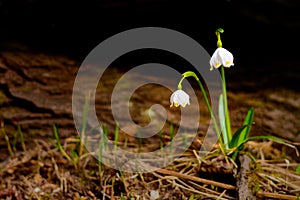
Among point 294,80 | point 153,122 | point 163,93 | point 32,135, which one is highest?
point 294,80

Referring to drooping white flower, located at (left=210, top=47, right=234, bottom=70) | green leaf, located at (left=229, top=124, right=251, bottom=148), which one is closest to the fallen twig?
green leaf, located at (left=229, top=124, right=251, bottom=148)

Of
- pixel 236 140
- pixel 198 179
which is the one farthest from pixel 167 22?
pixel 198 179

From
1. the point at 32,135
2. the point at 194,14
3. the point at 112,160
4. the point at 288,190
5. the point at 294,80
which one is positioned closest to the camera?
the point at 288,190

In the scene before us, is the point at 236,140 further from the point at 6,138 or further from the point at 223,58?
the point at 6,138

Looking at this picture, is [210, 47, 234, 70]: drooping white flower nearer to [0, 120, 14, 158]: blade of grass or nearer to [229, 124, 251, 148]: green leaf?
[229, 124, 251, 148]: green leaf

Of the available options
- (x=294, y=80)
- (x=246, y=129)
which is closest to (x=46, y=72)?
(x=246, y=129)

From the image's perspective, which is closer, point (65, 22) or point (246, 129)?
point (246, 129)

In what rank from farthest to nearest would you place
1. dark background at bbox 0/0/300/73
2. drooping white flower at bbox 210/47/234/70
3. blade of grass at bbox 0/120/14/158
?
dark background at bbox 0/0/300/73
blade of grass at bbox 0/120/14/158
drooping white flower at bbox 210/47/234/70

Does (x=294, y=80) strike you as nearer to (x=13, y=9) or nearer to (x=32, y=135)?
(x=32, y=135)

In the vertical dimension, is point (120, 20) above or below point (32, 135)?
above
